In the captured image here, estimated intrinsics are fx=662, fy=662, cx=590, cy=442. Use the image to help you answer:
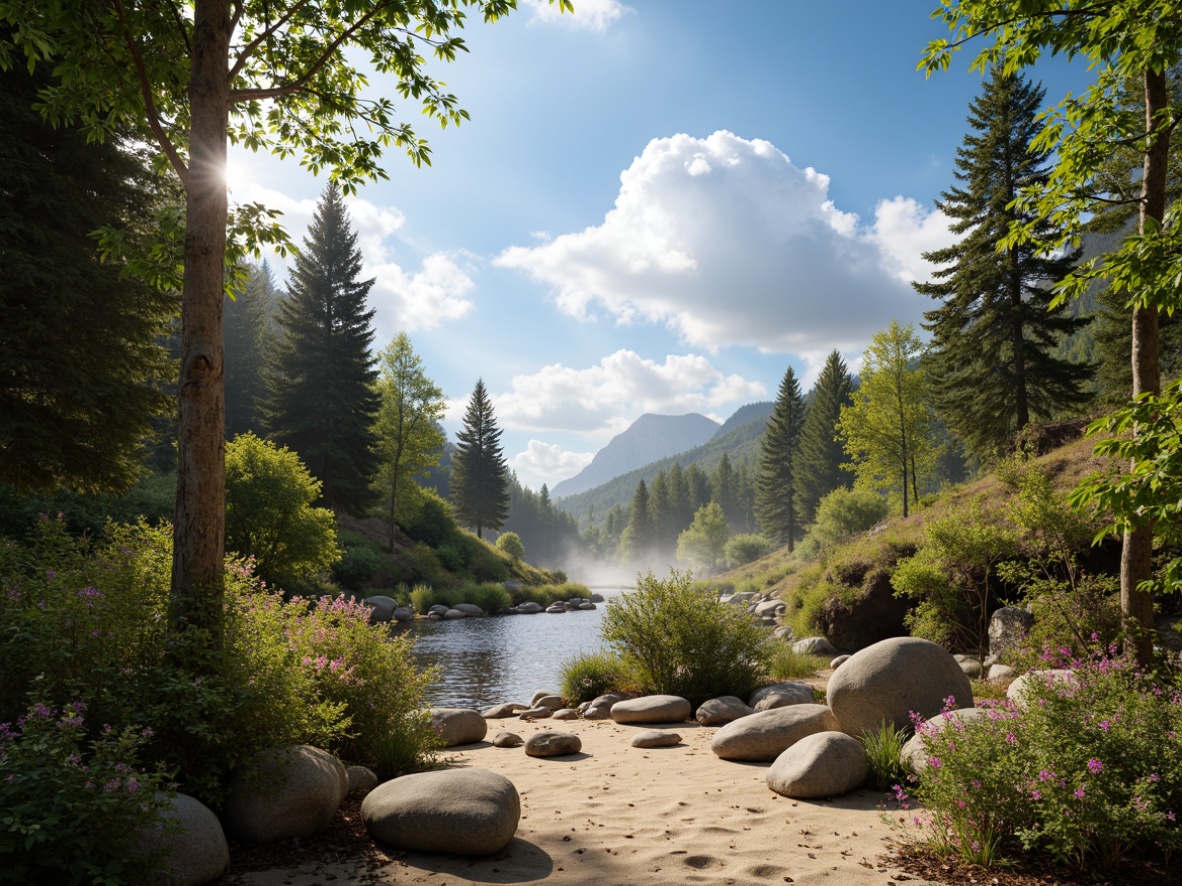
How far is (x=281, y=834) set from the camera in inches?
176

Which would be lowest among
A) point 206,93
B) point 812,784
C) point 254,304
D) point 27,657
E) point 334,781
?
point 812,784

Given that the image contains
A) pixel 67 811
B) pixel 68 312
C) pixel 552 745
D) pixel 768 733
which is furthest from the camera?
pixel 68 312

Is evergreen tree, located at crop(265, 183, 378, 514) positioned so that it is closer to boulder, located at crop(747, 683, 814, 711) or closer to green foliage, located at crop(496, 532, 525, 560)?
green foliage, located at crop(496, 532, 525, 560)

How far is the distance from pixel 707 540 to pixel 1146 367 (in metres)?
66.5

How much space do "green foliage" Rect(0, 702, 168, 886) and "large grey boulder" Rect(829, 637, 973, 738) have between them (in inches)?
244

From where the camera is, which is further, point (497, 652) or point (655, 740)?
point (497, 652)

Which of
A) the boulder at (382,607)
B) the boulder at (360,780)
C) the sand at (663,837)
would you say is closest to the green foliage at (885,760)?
the sand at (663,837)

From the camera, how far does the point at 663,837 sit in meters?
4.81

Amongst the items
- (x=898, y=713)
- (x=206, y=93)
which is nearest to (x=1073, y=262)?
(x=898, y=713)

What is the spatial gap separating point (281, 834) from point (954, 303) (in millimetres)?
25603

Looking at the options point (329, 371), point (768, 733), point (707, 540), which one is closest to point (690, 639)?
point (768, 733)

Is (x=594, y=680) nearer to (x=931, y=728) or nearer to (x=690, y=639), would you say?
(x=690, y=639)

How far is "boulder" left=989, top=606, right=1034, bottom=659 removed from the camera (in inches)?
466

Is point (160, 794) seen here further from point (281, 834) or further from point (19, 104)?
point (19, 104)
